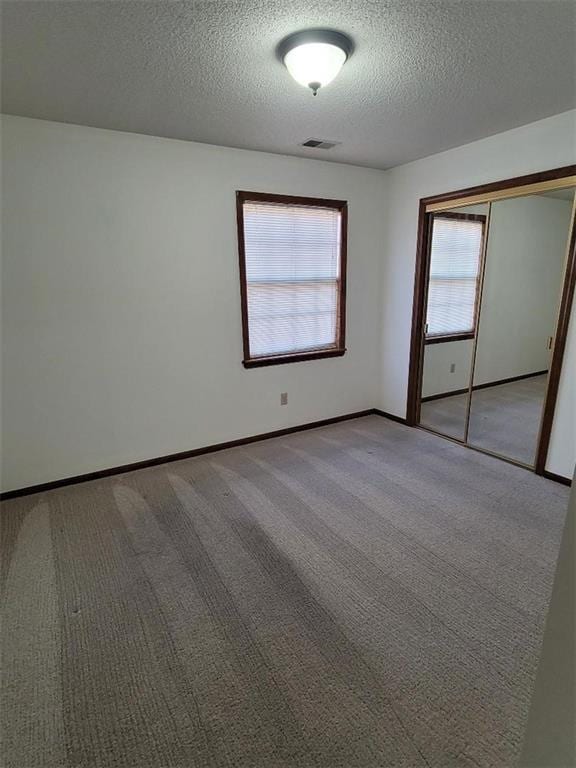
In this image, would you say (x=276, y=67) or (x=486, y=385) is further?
(x=486, y=385)

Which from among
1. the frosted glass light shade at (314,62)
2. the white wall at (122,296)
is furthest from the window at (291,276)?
the frosted glass light shade at (314,62)

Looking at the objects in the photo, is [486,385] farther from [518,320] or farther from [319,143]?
[319,143]

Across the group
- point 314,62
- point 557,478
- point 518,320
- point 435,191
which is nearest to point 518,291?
point 518,320

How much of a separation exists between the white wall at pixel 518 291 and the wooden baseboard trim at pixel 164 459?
45.1 inches

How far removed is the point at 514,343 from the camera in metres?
3.54

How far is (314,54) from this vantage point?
5.81ft

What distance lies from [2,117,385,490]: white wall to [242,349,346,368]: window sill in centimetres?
9

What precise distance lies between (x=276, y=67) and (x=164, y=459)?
287 centimetres

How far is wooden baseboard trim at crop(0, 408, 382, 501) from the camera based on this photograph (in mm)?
Answer: 2964

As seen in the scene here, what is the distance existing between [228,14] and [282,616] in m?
2.59

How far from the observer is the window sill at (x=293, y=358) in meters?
3.69

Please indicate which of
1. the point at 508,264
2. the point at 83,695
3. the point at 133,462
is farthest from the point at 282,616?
the point at 508,264

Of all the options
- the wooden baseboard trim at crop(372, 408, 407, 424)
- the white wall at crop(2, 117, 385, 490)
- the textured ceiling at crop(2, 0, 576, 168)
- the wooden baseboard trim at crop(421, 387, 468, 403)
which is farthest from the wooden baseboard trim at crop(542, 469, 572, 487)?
the textured ceiling at crop(2, 0, 576, 168)

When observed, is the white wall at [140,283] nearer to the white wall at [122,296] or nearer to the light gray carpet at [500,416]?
the white wall at [122,296]
